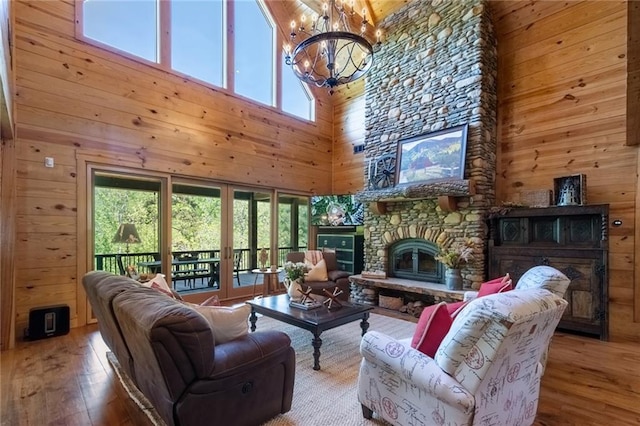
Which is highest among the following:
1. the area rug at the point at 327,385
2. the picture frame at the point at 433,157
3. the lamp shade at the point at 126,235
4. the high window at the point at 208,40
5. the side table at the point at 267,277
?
the high window at the point at 208,40

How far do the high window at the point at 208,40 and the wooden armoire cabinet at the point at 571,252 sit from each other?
481 cm

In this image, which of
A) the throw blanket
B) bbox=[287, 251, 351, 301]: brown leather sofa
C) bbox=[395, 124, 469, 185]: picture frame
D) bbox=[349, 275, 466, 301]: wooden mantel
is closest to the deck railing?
bbox=[287, 251, 351, 301]: brown leather sofa

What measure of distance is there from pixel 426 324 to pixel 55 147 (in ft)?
15.8

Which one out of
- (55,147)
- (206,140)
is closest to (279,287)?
(206,140)

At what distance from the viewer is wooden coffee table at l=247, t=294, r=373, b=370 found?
9.82 ft

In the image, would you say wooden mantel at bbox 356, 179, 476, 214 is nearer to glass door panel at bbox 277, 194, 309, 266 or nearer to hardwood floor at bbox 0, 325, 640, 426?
glass door panel at bbox 277, 194, 309, 266

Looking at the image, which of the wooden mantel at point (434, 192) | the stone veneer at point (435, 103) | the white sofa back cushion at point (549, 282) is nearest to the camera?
the white sofa back cushion at point (549, 282)

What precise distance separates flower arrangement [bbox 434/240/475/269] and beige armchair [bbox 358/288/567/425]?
8.70ft

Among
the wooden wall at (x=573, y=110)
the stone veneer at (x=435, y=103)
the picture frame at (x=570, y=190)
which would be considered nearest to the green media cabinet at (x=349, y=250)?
the stone veneer at (x=435, y=103)

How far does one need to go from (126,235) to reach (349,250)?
12.9ft

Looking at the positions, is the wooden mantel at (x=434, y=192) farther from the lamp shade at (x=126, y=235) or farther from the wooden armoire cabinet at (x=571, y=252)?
the lamp shade at (x=126, y=235)

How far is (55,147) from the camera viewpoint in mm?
4070

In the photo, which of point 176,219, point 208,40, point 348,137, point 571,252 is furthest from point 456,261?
point 208,40

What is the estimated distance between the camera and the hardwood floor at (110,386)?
2240 mm
